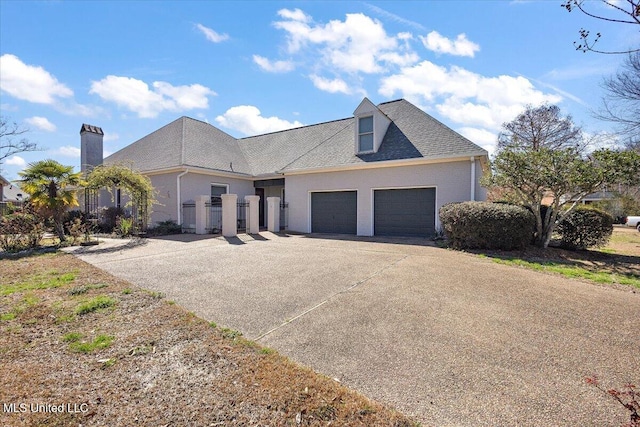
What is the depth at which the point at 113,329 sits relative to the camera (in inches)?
143

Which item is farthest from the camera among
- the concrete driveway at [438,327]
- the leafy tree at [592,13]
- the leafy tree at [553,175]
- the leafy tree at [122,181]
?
the leafy tree at [122,181]

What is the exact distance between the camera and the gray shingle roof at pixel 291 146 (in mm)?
12453

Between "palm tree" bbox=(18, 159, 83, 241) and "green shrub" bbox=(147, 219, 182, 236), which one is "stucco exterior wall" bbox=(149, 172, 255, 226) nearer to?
"green shrub" bbox=(147, 219, 182, 236)

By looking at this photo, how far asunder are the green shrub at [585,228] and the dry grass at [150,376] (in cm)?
1070

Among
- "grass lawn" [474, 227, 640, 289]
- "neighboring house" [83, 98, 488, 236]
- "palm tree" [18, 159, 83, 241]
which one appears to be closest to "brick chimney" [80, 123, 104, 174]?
"neighboring house" [83, 98, 488, 236]

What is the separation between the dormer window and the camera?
45.1 ft

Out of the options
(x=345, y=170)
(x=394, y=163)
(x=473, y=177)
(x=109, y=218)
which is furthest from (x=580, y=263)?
(x=109, y=218)

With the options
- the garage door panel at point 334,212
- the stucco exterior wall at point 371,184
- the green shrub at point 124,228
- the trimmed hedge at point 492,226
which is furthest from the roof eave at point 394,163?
the green shrub at point 124,228

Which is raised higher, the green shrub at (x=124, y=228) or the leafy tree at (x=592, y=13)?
the leafy tree at (x=592, y=13)

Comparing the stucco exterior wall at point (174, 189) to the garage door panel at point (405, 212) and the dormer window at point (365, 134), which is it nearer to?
the dormer window at point (365, 134)

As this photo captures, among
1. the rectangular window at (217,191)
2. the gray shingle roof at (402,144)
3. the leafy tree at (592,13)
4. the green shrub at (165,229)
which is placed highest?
the gray shingle roof at (402,144)

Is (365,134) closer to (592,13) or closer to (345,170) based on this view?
(345,170)

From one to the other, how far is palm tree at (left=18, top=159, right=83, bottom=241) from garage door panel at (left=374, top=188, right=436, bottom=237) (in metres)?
11.7

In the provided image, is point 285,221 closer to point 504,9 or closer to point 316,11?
point 316,11
